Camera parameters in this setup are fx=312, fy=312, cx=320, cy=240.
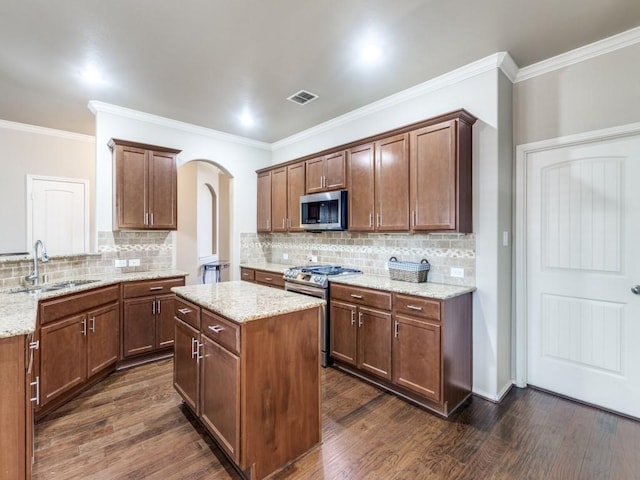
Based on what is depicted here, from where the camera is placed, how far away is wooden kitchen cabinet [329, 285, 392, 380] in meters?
2.83

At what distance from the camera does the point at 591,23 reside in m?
2.27

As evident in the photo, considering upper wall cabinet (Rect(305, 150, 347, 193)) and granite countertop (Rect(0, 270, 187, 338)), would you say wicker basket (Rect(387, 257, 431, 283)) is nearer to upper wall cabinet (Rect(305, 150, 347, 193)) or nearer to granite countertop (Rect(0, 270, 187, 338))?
upper wall cabinet (Rect(305, 150, 347, 193))

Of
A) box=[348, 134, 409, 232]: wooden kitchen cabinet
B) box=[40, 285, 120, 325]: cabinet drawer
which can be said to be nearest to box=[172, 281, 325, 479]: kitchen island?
box=[40, 285, 120, 325]: cabinet drawer

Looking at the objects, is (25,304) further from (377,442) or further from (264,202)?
(264,202)

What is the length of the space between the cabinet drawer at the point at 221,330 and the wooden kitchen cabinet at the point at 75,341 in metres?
1.36

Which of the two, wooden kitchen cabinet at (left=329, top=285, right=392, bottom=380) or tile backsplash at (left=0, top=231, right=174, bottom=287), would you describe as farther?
wooden kitchen cabinet at (left=329, top=285, right=392, bottom=380)

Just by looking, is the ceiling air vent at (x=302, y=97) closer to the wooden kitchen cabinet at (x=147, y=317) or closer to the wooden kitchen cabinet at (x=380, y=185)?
the wooden kitchen cabinet at (x=380, y=185)

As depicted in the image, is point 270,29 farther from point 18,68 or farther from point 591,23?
point 18,68

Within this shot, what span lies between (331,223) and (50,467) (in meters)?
3.05

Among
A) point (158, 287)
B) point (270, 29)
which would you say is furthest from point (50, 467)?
point (270, 29)

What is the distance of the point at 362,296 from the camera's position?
9.90ft

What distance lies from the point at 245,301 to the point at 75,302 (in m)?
1.75

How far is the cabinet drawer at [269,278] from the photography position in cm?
418

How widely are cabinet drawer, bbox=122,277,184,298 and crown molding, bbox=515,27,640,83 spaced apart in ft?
13.6
